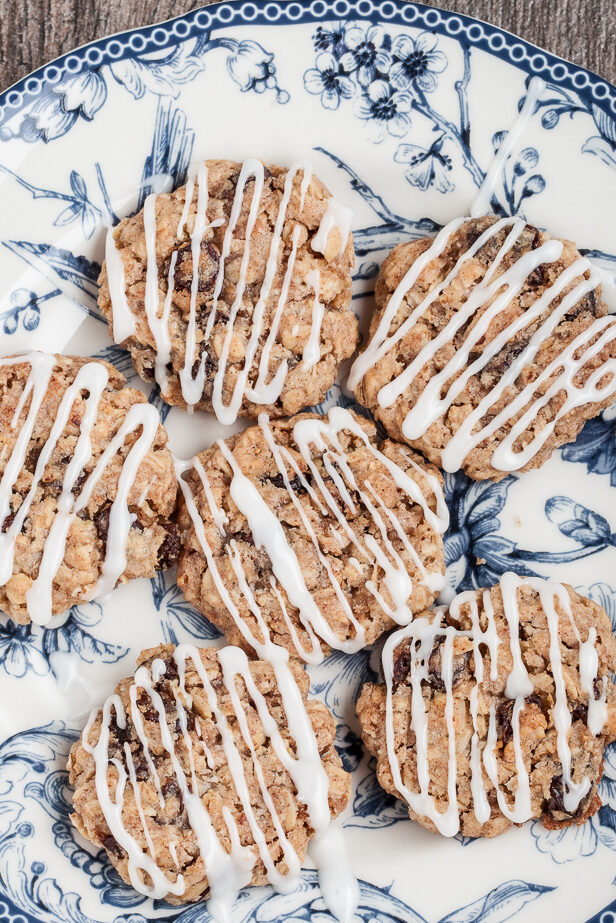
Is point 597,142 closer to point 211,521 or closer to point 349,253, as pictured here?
point 349,253

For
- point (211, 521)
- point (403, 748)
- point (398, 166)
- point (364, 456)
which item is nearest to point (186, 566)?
point (211, 521)

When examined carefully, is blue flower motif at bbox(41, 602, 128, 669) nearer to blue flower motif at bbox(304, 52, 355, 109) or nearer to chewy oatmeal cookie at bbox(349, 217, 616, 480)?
chewy oatmeal cookie at bbox(349, 217, 616, 480)

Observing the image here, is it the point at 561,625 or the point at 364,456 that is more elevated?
the point at 364,456

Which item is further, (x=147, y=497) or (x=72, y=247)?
(x=72, y=247)

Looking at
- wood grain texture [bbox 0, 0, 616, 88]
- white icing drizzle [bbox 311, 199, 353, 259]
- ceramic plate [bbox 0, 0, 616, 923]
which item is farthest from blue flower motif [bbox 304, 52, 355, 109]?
wood grain texture [bbox 0, 0, 616, 88]

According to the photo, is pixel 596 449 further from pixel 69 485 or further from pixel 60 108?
pixel 60 108

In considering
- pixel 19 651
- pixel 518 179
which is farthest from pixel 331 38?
pixel 19 651

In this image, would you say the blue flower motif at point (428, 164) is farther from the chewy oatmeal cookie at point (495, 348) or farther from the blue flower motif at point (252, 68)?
the blue flower motif at point (252, 68)
